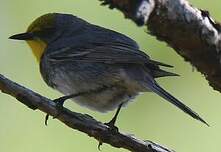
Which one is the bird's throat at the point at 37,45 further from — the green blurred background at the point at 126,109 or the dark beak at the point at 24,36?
the green blurred background at the point at 126,109

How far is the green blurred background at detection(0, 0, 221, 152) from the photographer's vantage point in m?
3.66

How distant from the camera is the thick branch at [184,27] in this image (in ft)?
4.76

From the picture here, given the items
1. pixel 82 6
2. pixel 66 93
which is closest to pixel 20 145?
pixel 66 93

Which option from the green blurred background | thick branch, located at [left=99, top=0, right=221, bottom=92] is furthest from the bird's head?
thick branch, located at [left=99, top=0, right=221, bottom=92]

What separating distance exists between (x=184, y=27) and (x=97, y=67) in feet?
5.78

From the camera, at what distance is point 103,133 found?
2305mm

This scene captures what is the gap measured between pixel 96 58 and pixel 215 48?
171 cm

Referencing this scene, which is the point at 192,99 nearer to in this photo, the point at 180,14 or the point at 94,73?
the point at 94,73

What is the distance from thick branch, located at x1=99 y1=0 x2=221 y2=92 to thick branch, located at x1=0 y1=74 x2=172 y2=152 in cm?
55

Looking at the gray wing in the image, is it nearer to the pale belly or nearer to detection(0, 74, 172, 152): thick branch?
the pale belly

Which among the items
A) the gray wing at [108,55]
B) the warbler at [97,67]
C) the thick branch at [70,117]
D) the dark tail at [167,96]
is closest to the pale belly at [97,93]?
the warbler at [97,67]

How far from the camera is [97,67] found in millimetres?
3283

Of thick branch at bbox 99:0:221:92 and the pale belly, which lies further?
the pale belly

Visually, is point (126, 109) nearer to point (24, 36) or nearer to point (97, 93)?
point (97, 93)
